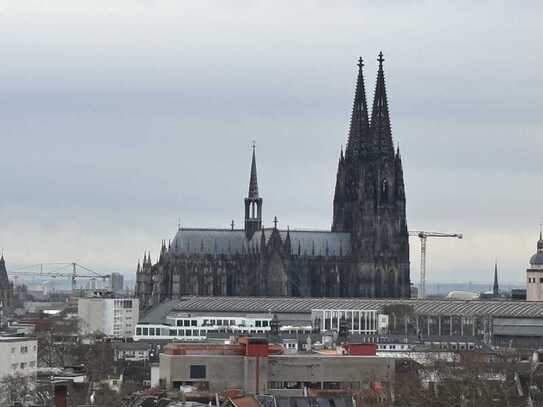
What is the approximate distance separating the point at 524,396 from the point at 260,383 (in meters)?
12.0

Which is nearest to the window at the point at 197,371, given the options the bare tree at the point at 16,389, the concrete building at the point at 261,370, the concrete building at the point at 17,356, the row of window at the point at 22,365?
the concrete building at the point at 261,370

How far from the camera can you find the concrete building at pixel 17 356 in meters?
149

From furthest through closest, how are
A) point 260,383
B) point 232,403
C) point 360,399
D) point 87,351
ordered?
1. point 87,351
2. point 260,383
3. point 360,399
4. point 232,403

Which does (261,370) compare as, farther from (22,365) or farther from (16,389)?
(22,365)

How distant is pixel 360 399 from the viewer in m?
104

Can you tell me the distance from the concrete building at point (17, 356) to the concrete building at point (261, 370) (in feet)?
99.1

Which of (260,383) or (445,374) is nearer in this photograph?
(260,383)

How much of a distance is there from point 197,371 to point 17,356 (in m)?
38.3

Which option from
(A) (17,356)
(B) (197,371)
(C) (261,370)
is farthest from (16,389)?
(A) (17,356)

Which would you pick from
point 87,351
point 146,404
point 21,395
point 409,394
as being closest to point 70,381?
point 21,395

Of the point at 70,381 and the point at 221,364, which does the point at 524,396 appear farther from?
the point at 70,381

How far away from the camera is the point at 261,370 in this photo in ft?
378

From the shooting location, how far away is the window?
115312mm

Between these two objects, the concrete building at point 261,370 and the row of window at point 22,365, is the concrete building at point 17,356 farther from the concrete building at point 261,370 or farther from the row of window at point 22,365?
the concrete building at point 261,370
